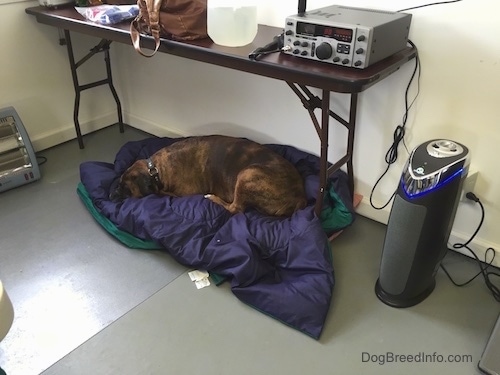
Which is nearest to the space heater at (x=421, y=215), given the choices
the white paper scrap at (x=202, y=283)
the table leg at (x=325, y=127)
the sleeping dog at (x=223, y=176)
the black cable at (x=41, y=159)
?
the table leg at (x=325, y=127)

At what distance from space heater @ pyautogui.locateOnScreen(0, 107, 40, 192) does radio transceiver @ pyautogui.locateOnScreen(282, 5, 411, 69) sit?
65.1 inches

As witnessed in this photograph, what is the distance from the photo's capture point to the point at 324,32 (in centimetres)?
160

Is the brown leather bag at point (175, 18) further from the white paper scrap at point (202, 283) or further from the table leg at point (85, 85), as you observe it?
the white paper scrap at point (202, 283)

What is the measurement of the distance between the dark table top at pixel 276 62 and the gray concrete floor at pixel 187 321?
837mm

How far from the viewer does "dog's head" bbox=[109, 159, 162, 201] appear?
2.28 metres

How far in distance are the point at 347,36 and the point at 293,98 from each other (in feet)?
2.49

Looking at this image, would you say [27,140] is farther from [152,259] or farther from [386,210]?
[386,210]

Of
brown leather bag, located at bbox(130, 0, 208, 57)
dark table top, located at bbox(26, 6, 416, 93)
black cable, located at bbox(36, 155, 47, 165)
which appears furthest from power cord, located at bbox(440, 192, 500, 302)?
black cable, located at bbox(36, 155, 47, 165)

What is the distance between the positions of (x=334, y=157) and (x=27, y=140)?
171cm

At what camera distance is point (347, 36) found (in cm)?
155

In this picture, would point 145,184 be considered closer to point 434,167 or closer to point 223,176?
point 223,176

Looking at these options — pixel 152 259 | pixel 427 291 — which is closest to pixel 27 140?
pixel 152 259

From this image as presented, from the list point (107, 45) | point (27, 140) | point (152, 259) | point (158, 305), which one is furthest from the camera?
point (107, 45)

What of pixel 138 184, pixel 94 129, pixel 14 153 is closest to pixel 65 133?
pixel 94 129
